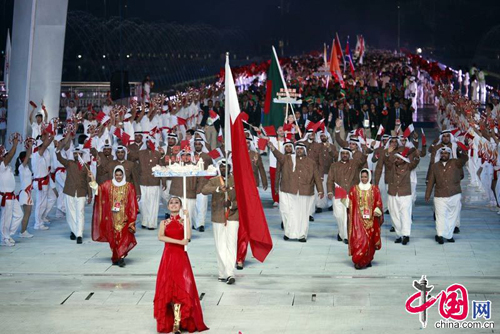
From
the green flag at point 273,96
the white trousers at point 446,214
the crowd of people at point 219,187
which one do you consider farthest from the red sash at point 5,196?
the green flag at point 273,96

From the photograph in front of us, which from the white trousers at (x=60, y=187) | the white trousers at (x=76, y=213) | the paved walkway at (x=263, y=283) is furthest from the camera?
the white trousers at (x=60, y=187)

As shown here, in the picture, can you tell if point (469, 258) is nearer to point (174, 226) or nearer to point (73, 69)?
point (174, 226)

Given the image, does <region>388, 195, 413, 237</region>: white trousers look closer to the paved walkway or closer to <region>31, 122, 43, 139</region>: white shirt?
the paved walkway

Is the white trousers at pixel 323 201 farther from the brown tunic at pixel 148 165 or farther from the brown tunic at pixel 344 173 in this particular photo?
the brown tunic at pixel 148 165

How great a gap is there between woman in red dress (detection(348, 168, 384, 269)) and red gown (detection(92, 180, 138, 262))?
3140 millimetres

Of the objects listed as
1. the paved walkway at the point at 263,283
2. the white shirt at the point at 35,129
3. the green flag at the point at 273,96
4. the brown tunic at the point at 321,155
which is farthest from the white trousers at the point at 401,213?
the white shirt at the point at 35,129

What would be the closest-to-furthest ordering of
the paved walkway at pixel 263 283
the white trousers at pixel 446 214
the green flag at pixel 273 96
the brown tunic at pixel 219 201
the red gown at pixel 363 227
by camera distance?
the paved walkway at pixel 263 283 < the brown tunic at pixel 219 201 < the red gown at pixel 363 227 < the white trousers at pixel 446 214 < the green flag at pixel 273 96

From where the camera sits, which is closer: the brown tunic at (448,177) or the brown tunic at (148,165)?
the brown tunic at (448,177)

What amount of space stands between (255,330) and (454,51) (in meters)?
91.3

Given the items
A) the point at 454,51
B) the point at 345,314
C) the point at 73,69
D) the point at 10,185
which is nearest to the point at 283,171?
the point at 10,185

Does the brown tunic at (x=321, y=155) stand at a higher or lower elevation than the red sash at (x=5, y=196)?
higher

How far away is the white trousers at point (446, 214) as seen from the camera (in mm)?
17781

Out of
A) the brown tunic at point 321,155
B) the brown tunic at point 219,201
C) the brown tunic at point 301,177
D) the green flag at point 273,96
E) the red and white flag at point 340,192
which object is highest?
the green flag at point 273,96

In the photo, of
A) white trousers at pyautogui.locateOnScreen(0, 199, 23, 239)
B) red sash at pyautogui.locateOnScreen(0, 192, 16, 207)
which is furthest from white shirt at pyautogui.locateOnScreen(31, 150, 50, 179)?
red sash at pyautogui.locateOnScreen(0, 192, 16, 207)
